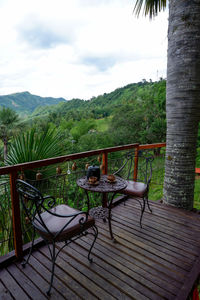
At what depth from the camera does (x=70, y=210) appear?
173 cm

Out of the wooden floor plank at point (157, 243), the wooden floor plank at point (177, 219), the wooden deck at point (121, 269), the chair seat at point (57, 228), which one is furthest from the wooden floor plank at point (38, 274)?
the wooden floor plank at point (177, 219)

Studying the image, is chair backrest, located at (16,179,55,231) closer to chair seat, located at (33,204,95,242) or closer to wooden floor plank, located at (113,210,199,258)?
chair seat, located at (33,204,95,242)

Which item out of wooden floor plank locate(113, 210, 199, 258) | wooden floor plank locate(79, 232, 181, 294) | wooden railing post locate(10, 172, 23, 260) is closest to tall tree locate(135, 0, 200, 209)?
wooden floor plank locate(113, 210, 199, 258)

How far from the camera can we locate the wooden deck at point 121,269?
140 centimetres

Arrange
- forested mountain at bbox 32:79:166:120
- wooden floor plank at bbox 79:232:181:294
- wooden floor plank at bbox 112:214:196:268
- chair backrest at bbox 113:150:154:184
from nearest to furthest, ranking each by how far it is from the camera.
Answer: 1. wooden floor plank at bbox 79:232:181:294
2. wooden floor plank at bbox 112:214:196:268
3. chair backrest at bbox 113:150:154:184
4. forested mountain at bbox 32:79:166:120

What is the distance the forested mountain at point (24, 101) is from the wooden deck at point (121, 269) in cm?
3099

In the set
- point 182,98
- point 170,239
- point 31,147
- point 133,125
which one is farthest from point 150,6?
point 133,125

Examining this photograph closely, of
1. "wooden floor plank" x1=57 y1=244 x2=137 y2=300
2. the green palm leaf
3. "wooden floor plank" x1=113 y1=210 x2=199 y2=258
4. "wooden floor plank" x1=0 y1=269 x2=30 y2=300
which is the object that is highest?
the green palm leaf

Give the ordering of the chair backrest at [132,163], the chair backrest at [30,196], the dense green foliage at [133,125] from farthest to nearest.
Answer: the dense green foliage at [133,125] → the chair backrest at [132,163] → the chair backrest at [30,196]

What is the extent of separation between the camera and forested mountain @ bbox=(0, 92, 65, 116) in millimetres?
30859

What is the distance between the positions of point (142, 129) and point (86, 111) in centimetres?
1150

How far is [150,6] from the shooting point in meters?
3.48

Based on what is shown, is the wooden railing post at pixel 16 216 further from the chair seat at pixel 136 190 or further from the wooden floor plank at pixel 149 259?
the chair seat at pixel 136 190

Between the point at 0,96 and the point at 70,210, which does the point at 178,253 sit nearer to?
the point at 70,210
